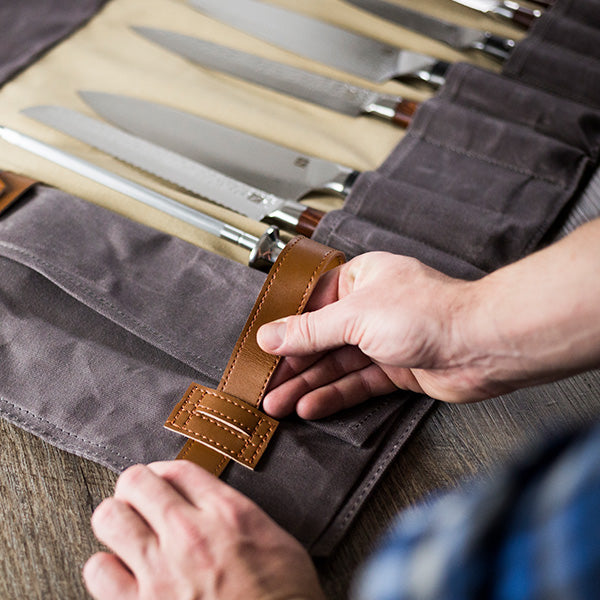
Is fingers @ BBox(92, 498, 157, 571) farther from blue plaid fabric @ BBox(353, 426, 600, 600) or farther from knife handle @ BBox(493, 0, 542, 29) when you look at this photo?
knife handle @ BBox(493, 0, 542, 29)

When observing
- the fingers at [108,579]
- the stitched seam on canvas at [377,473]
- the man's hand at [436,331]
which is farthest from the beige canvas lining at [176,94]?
the fingers at [108,579]

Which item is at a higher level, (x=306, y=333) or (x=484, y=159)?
(x=484, y=159)

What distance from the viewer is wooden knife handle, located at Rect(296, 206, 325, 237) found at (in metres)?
1.03

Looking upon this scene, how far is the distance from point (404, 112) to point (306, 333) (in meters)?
0.65

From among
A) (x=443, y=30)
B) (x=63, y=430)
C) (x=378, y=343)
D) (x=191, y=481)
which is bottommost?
(x=63, y=430)

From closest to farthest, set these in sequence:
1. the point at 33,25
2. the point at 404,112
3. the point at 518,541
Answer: the point at 518,541 < the point at 404,112 < the point at 33,25

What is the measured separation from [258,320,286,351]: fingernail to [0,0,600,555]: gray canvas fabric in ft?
0.25

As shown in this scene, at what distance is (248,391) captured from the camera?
821mm

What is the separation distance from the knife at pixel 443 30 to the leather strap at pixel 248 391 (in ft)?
2.64

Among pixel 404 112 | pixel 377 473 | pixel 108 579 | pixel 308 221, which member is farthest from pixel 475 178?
pixel 108 579

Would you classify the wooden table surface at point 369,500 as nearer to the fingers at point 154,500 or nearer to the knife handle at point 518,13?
the fingers at point 154,500

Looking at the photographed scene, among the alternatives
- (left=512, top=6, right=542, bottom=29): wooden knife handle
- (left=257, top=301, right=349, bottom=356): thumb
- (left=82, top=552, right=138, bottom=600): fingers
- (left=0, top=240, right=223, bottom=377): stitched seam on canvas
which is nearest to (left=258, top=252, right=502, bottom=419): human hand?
(left=257, top=301, right=349, bottom=356): thumb

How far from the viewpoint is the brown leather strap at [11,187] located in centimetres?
103

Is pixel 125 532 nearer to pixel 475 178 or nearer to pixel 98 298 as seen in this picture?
pixel 98 298
